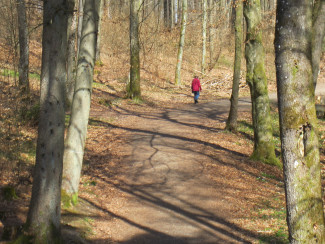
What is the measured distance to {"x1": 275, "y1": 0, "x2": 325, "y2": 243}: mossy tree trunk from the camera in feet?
15.6

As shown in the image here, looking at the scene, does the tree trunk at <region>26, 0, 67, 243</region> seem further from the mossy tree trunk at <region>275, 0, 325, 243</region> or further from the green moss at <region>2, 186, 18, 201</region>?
the mossy tree trunk at <region>275, 0, 325, 243</region>

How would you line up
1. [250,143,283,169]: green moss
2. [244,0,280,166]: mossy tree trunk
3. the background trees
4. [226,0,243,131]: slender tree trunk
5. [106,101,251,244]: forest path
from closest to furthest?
[106,101,251,244]: forest path
the background trees
[244,0,280,166]: mossy tree trunk
[250,143,283,169]: green moss
[226,0,243,131]: slender tree trunk

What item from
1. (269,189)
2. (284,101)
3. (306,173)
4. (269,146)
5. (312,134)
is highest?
(284,101)

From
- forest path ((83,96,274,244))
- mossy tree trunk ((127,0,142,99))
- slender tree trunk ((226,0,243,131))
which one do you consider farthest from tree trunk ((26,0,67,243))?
mossy tree trunk ((127,0,142,99))

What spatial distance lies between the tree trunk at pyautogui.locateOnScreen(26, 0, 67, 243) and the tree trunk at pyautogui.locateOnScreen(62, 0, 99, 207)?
2572mm

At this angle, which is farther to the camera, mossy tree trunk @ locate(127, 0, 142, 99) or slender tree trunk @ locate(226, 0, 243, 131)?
mossy tree trunk @ locate(127, 0, 142, 99)

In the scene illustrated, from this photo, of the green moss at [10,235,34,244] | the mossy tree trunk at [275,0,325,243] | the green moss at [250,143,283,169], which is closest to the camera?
the mossy tree trunk at [275,0,325,243]

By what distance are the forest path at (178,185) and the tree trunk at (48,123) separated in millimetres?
2126

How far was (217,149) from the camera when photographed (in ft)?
47.4

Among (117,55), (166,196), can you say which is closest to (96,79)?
(117,55)

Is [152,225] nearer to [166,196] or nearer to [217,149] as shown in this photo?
[166,196]

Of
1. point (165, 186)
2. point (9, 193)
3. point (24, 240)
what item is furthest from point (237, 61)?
point (24, 240)

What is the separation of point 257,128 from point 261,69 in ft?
6.54

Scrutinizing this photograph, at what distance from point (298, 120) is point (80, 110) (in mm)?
5049
